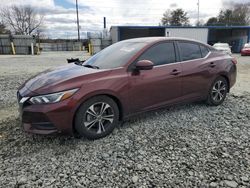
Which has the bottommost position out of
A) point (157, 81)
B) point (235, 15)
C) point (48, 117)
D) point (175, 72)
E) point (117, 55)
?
point (48, 117)

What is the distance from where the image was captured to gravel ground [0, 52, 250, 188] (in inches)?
94.7

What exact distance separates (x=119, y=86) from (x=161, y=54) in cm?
110

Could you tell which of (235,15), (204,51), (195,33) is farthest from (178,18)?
(204,51)

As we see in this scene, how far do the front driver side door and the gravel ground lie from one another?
0.40 m

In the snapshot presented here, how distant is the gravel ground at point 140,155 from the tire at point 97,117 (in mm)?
147

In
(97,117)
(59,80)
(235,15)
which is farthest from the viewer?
(235,15)

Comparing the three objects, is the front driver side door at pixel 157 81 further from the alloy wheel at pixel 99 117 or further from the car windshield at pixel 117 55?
the alloy wheel at pixel 99 117

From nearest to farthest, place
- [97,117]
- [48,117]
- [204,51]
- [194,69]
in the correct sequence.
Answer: [48,117], [97,117], [194,69], [204,51]

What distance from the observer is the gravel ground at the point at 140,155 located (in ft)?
7.89

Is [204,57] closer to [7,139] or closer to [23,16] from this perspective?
[7,139]

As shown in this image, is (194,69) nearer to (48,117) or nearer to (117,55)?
(117,55)

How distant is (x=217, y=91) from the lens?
4645 millimetres

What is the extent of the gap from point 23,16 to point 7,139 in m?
65.6

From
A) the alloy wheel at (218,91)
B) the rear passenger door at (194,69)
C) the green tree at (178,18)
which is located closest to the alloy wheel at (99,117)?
the rear passenger door at (194,69)
